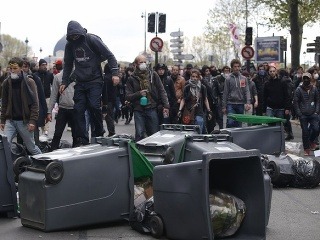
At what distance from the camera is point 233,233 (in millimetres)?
8266

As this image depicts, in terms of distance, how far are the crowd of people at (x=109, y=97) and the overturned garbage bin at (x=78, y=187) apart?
3.13m

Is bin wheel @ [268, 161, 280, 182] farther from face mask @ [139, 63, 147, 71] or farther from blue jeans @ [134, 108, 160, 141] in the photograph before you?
face mask @ [139, 63, 147, 71]

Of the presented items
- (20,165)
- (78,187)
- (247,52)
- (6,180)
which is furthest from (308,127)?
(247,52)

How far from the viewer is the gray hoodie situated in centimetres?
1819

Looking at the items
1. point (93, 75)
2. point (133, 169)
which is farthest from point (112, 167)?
point (93, 75)

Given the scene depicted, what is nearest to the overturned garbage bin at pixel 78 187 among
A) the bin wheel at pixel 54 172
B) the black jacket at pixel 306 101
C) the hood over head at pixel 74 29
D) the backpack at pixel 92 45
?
the bin wheel at pixel 54 172

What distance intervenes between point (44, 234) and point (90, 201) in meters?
0.52

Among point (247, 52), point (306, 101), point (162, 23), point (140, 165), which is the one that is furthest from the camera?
point (162, 23)

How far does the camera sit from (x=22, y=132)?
1230cm

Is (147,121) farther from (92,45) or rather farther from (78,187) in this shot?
(78,187)

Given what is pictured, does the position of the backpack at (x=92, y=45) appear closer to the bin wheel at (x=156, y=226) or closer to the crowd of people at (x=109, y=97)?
the crowd of people at (x=109, y=97)

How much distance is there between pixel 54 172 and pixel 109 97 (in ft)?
33.5

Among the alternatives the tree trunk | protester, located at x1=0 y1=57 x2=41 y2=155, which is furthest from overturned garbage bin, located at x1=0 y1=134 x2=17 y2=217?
the tree trunk

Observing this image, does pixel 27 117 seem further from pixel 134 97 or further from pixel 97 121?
pixel 134 97
